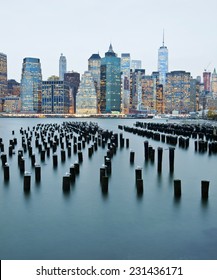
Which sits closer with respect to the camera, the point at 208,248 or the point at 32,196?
the point at 208,248

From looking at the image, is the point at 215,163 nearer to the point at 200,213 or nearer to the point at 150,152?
the point at 150,152

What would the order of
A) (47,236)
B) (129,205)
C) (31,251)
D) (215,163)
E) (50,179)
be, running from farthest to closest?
(215,163) → (50,179) → (129,205) → (47,236) → (31,251)

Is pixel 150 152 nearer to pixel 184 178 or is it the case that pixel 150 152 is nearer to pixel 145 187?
pixel 184 178

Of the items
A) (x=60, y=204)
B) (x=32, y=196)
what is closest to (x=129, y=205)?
(x=60, y=204)

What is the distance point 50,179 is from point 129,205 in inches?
290

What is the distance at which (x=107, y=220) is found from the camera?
14.7 m

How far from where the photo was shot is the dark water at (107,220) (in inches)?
447

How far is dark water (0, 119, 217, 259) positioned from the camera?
37.2 feet

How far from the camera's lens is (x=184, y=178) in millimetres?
23891

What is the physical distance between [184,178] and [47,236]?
43.4ft

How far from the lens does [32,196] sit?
60.2ft
